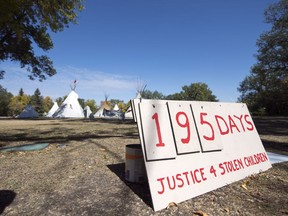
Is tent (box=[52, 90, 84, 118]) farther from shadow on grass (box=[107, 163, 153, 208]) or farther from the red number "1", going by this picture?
the red number "1"

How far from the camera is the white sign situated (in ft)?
9.98

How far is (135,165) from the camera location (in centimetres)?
368

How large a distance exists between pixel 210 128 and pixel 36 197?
2.85 meters

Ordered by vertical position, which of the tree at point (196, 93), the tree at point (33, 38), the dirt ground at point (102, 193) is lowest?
the dirt ground at point (102, 193)

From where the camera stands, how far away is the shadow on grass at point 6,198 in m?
2.95

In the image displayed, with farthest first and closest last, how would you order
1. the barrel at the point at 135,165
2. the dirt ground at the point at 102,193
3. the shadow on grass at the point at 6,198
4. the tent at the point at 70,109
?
the tent at the point at 70,109, the barrel at the point at 135,165, the shadow on grass at the point at 6,198, the dirt ground at the point at 102,193

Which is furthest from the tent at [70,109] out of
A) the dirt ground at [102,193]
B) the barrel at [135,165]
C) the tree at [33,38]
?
the barrel at [135,165]

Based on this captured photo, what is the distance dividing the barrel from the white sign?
1.93 feet

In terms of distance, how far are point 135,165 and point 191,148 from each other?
0.90m

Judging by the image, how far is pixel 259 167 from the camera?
4.48 m

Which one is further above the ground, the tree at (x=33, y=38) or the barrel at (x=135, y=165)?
the tree at (x=33, y=38)

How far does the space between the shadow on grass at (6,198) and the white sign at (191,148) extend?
1840mm

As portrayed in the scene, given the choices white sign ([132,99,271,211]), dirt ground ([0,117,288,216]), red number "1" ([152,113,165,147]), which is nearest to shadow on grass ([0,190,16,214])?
dirt ground ([0,117,288,216])

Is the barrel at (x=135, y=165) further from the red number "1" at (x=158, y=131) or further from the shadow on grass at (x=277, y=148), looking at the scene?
the shadow on grass at (x=277, y=148)
